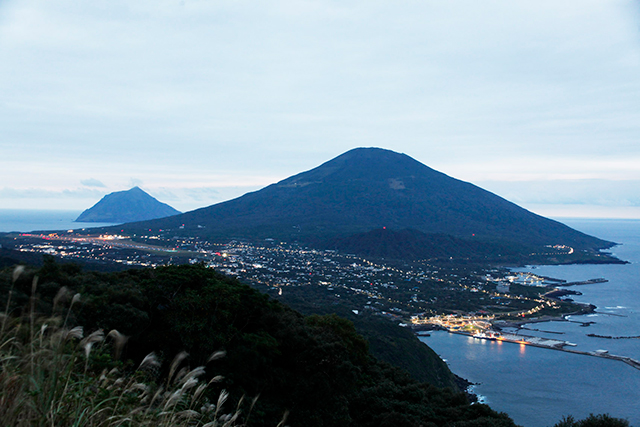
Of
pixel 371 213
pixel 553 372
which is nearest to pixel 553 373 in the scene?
pixel 553 372

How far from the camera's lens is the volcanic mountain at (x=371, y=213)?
123031mm

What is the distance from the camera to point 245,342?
10.1 m

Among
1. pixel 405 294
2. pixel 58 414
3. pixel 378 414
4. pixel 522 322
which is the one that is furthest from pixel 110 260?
pixel 58 414

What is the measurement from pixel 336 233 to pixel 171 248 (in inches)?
1890

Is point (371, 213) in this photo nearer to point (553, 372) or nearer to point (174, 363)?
point (553, 372)

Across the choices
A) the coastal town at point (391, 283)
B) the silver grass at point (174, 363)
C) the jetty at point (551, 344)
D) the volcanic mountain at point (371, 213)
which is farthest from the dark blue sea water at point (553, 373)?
the volcanic mountain at point (371, 213)

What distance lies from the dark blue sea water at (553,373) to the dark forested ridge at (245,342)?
17473mm

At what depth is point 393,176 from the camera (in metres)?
170

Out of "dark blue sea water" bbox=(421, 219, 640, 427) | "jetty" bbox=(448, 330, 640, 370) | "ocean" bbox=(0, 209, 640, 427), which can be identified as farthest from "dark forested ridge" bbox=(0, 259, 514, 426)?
"jetty" bbox=(448, 330, 640, 370)

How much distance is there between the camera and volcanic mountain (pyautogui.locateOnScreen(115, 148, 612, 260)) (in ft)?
404

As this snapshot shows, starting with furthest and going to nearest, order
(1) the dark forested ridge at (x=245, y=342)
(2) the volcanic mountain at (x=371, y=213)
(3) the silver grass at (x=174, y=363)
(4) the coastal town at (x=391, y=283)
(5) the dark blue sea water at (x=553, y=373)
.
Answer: (2) the volcanic mountain at (x=371, y=213), (4) the coastal town at (x=391, y=283), (5) the dark blue sea water at (x=553, y=373), (1) the dark forested ridge at (x=245, y=342), (3) the silver grass at (x=174, y=363)

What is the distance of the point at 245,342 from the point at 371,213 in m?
138

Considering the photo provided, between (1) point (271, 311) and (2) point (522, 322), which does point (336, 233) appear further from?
(1) point (271, 311)

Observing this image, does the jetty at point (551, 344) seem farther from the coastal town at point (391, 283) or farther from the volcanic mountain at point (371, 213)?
the volcanic mountain at point (371, 213)
